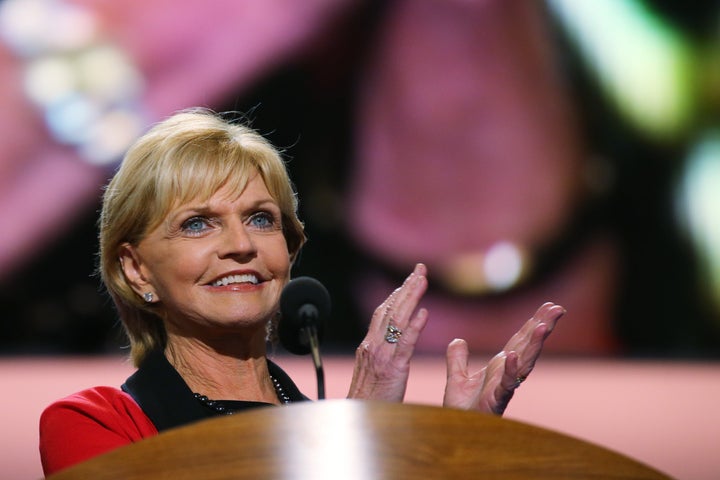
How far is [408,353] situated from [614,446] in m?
1.98

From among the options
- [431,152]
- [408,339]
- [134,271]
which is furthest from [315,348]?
[431,152]

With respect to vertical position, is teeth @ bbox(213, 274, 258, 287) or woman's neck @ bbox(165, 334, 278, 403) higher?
teeth @ bbox(213, 274, 258, 287)

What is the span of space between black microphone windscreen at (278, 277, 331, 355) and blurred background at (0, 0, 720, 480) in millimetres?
3742

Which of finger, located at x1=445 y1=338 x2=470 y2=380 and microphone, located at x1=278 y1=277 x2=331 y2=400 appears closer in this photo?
microphone, located at x1=278 y1=277 x2=331 y2=400

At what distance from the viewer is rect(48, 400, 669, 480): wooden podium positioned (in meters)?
1.05

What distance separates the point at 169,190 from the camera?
6.72 feet

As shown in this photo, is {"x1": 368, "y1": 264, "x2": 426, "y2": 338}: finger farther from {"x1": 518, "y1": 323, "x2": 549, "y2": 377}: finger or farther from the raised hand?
{"x1": 518, "y1": 323, "x2": 549, "y2": 377}: finger

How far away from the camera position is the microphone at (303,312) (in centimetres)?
173

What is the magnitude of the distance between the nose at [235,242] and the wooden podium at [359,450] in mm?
945

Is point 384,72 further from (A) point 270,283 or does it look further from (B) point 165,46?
(A) point 270,283

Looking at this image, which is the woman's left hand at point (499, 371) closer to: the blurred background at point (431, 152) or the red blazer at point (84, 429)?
the red blazer at point (84, 429)

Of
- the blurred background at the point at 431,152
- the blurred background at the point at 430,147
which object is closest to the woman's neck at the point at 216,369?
the blurred background at the point at 431,152

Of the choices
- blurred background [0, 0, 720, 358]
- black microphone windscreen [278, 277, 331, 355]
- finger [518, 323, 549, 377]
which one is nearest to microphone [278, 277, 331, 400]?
black microphone windscreen [278, 277, 331, 355]

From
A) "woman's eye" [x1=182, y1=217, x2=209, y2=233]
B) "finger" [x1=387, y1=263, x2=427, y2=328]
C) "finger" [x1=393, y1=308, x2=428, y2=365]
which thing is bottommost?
"finger" [x1=393, y1=308, x2=428, y2=365]
